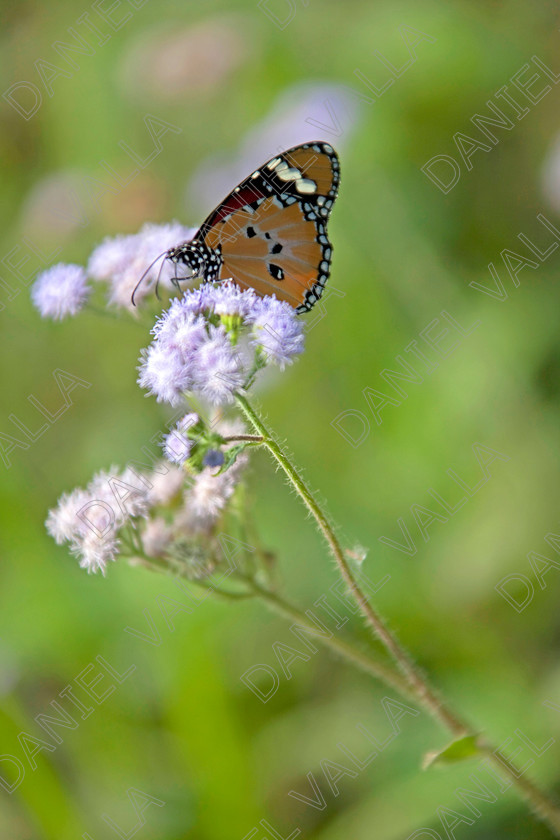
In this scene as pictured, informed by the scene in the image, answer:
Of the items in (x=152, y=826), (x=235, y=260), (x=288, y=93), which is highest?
(x=288, y=93)

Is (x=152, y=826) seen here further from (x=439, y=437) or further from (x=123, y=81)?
(x=123, y=81)

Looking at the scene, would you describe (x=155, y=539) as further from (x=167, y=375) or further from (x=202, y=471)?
(x=167, y=375)

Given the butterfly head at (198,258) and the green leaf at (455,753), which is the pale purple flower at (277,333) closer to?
the butterfly head at (198,258)

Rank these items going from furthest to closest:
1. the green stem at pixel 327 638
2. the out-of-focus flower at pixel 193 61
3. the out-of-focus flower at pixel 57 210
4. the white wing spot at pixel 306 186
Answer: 1. the out-of-focus flower at pixel 57 210
2. the out-of-focus flower at pixel 193 61
3. the white wing spot at pixel 306 186
4. the green stem at pixel 327 638

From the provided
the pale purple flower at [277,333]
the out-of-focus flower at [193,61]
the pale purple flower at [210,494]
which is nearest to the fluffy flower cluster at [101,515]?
the pale purple flower at [210,494]

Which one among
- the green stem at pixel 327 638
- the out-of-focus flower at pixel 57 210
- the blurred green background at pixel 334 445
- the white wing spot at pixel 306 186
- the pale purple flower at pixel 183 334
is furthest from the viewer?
the out-of-focus flower at pixel 57 210

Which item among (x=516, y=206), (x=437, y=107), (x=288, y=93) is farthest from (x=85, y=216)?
(x=516, y=206)
